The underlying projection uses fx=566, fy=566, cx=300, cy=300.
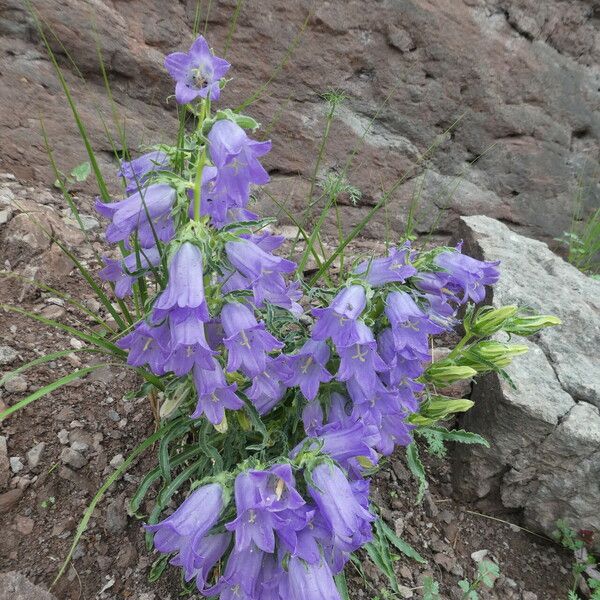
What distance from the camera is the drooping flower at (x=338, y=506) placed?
5.30ft

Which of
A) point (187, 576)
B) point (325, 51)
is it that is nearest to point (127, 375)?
point (187, 576)

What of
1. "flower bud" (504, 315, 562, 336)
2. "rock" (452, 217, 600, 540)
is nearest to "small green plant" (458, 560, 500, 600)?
"rock" (452, 217, 600, 540)

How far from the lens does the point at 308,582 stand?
5.37 feet

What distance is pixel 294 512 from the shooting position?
1.56 metres

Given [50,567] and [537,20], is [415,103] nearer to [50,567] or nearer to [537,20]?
[537,20]

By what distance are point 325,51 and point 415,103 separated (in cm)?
91

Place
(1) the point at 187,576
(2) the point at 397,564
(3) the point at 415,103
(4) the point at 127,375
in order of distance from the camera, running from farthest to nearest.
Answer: (3) the point at 415,103, (4) the point at 127,375, (2) the point at 397,564, (1) the point at 187,576

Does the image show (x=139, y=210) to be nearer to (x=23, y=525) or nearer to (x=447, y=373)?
(x=447, y=373)

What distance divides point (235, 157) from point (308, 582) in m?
1.26

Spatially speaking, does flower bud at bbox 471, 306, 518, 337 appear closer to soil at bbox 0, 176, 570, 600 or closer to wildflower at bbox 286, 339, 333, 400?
wildflower at bbox 286, 339, 333, 400

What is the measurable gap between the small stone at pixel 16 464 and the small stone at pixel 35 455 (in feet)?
0.10

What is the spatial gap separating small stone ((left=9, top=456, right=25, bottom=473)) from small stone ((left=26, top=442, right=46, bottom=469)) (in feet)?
0.10

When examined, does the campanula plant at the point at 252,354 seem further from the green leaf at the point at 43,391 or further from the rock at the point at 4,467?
the rock at the point at 4,467

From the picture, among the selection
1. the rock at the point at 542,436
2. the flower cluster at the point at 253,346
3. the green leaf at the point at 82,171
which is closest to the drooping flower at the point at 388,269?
the flower cluster at the point at 253,346
